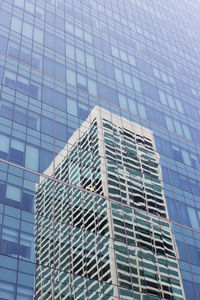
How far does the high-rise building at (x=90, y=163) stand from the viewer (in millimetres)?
34188

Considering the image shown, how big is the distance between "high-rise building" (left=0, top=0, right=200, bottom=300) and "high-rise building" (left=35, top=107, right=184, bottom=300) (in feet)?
0.37

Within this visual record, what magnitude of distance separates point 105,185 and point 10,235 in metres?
13.1

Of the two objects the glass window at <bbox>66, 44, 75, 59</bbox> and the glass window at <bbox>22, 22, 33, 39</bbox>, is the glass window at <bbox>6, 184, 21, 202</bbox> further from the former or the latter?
the glass window at <bbox>66, 44, 75, 59</bbox>

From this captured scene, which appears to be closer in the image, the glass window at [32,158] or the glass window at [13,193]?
the glass window at [13,193]

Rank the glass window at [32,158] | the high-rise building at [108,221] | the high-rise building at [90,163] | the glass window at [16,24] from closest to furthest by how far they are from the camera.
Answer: the high-rise building at [90,163] → the high-rise building at [108,221] → the glass window at [32,158] → the glass window at [16,24]

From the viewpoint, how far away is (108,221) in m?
39.8

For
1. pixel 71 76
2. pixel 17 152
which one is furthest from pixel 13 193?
pixel 71 76

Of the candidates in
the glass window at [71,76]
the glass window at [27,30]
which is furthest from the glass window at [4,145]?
the glass window at [27,30]

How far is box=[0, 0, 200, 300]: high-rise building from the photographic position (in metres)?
34.2

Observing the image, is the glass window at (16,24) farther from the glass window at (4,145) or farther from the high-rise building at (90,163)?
the glass window at (4,145)

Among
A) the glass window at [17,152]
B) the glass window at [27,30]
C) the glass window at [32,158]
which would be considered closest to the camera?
the glass window at [17,152]

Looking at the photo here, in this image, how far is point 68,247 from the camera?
1390 inches

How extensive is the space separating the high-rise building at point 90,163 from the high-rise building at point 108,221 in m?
0.11

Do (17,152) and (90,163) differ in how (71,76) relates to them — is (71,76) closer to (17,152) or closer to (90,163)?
(90,163)
